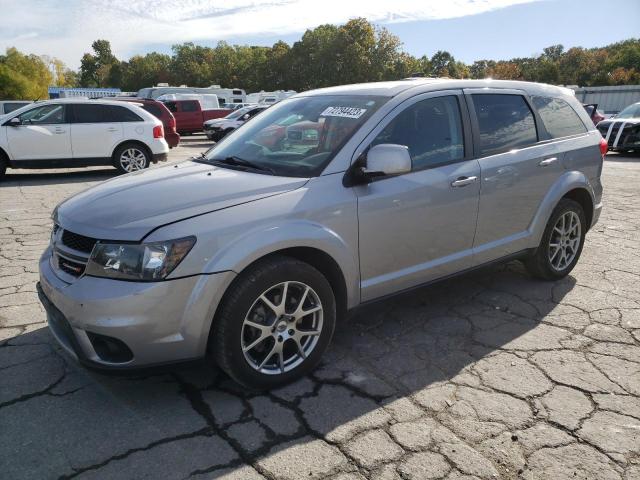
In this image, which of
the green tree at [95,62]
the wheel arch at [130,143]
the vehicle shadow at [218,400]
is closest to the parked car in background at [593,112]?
the wheel arch at [130,143]

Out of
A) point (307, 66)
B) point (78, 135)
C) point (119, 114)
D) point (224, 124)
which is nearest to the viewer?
point (78, 135)

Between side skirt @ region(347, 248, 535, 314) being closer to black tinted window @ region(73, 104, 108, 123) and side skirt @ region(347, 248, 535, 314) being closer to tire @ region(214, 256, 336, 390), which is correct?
tire @ region(214, 256, 336, 390)

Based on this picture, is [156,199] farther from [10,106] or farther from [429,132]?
[10,106]

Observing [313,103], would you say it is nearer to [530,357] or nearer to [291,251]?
[291,251]

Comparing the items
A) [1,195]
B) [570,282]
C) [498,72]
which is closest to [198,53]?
[498,72]

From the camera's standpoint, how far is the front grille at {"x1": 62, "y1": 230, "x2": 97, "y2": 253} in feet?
8.79

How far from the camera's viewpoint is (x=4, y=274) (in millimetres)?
4805

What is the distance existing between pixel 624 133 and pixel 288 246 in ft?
52.2

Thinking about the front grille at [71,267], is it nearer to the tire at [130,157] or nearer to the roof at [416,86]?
the roof at [416,86]

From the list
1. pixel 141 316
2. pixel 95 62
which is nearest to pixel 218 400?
pixel 141 316

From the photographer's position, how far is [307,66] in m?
69.4

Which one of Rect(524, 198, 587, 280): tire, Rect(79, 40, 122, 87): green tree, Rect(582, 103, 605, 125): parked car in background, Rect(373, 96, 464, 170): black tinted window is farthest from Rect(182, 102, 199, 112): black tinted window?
Rect(79, 40, 122, 87): green tree

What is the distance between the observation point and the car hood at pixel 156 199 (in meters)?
2.63

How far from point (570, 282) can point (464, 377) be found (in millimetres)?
2168
